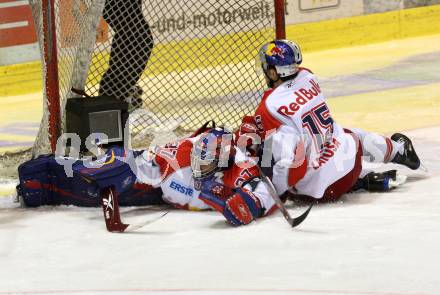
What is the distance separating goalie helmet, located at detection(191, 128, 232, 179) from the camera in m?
4.92

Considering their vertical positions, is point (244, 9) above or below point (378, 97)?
above

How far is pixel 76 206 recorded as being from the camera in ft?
17.5

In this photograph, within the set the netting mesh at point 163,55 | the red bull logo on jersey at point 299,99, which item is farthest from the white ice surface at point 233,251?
the netting mesh at point 163,55

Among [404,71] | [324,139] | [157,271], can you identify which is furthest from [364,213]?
[404,71]

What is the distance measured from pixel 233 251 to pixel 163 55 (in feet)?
11.8

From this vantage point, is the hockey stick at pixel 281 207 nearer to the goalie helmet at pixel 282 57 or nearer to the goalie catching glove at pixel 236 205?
the goalie catching glove at pixel 236 205

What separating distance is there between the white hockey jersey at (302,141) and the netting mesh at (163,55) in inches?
63.9

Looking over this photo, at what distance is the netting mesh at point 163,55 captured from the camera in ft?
21.0

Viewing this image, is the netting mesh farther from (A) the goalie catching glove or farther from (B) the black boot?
(A) the goalie catching glove

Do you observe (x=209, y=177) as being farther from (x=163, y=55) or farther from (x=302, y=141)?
(x=163, y=55)

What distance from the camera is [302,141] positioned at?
500cm

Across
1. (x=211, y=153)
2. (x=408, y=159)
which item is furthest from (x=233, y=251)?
(x=408, y=159)

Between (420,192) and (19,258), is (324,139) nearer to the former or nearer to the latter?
(420,192)

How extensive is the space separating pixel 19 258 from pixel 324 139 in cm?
145
